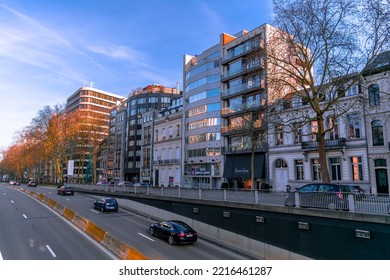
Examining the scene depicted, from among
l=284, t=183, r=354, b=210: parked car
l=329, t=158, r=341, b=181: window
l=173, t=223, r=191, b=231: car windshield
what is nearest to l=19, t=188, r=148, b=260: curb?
l=173, t=223, r=191, b=231: car windshield

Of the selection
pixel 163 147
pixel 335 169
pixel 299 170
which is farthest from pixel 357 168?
pixel 163 147

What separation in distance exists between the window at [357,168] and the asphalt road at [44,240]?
26201mm

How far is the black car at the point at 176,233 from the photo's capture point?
1909 centimetres

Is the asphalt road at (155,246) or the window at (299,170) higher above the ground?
the window at (299,170)

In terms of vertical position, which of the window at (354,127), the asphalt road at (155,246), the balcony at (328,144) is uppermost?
the window at (354,127)

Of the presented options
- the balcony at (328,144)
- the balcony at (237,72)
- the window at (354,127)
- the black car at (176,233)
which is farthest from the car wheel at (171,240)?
the balcony at (237,72)

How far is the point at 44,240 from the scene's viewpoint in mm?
17000

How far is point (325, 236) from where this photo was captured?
14992 mm

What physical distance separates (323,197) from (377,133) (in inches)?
703

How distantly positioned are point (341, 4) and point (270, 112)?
9339mm

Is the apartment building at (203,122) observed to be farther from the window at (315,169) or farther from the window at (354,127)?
the window at (354,127)

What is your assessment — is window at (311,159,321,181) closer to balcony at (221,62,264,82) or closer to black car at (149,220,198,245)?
balcony at (221,62,264,82)

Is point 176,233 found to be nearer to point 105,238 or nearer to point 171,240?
point 171,240

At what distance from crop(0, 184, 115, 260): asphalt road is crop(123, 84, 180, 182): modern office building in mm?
54953
